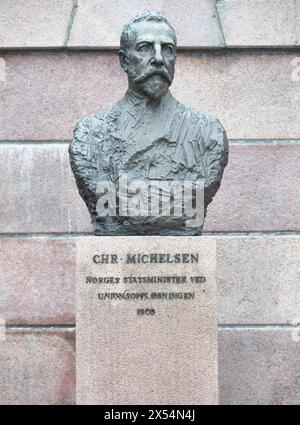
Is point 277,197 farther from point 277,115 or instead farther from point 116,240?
point 116,240

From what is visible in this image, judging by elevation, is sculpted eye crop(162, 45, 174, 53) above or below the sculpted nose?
above

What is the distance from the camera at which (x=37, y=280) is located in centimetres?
924

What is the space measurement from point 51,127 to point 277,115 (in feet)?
7.36

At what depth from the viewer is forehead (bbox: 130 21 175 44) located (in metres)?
6.94

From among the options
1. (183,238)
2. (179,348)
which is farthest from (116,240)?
(179,348)

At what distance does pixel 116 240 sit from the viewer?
21.8 feet

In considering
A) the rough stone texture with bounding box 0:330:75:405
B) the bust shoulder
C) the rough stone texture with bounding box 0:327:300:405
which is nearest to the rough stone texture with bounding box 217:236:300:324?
the rough stone texture with bounding box 0:327:300:405

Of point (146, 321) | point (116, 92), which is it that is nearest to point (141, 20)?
point (146, 321)

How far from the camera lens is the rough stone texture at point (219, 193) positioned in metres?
9.29

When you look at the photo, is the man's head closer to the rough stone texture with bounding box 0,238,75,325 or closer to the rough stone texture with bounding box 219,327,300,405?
the rough stone texture with bounding box 0,238,75,325

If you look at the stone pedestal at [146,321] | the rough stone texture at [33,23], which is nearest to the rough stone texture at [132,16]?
the rough stone texture at [33,23]

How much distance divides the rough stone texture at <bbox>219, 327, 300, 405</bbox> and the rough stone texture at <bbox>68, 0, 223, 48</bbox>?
2.91 meters

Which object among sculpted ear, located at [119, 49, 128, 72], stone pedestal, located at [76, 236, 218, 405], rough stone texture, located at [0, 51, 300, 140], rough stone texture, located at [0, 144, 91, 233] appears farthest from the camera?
rough stone texture, located at [0, 51, 300, 140]

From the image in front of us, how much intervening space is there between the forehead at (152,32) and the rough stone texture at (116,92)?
2394 millimetres
